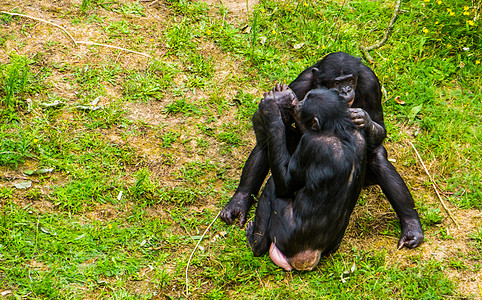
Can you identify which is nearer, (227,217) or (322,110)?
(322,110)

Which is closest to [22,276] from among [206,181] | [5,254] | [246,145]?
[5,254]

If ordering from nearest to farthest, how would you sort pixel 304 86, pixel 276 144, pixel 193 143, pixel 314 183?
pixel 314 183, pixel 276 144, pixel 304 86, pixel 193 143

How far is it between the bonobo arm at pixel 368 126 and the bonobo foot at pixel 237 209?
4.83 ft

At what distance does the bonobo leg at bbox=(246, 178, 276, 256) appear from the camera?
210 inches

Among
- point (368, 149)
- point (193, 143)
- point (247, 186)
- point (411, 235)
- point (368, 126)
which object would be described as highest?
point (368, 126)

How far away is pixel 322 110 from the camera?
4988mm

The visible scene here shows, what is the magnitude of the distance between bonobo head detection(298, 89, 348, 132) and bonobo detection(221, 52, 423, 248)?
495 millimetres

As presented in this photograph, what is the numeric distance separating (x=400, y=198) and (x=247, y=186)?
166 cm

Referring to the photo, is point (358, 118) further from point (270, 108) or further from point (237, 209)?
point (237, 209)

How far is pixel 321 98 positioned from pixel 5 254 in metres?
3.37

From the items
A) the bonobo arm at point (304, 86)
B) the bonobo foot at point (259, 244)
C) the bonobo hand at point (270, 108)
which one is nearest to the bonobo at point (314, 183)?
the bonobo foot at point (259, 244)

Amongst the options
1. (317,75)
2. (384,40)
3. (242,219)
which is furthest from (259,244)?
(384,40)

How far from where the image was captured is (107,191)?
594 cm

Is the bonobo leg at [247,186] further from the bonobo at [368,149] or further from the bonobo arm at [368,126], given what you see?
the bonobo arm at [368,126]
